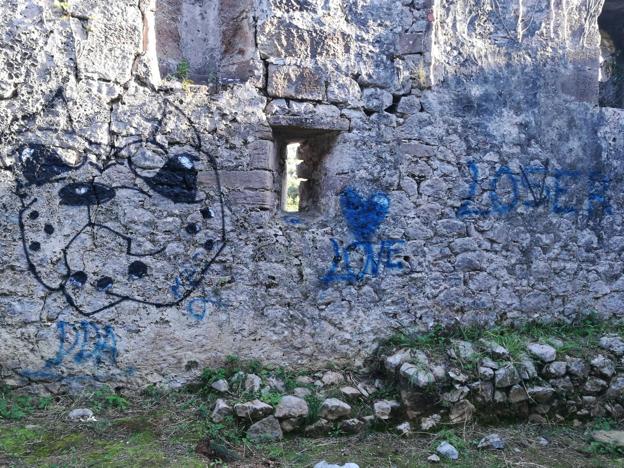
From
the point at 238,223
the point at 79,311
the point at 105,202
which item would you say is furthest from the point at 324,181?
the point at 79,311

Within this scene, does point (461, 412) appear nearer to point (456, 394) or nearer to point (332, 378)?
point (456, 394)

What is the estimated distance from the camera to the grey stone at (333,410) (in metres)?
3.48

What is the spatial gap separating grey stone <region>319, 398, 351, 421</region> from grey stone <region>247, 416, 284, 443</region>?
291mm

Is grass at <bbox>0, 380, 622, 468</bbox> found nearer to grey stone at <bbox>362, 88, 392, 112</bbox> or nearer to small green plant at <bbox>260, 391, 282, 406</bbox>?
small green plant at <bbox>260, 391, 282, 406</bbox>

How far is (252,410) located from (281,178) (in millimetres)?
1729

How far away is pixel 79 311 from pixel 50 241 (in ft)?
1.51

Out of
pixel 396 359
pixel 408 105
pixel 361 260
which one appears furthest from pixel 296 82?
pixel 396 359

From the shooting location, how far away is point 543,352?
389 cm

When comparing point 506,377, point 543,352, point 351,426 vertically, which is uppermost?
point 543,352

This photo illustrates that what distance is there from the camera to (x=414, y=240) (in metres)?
4.10

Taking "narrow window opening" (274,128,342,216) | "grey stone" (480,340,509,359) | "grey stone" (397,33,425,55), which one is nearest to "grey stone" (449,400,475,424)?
"grey stone" (480,340,509,359)

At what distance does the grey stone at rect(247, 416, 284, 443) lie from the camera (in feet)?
10.8

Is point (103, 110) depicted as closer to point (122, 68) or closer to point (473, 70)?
point (122, 68)

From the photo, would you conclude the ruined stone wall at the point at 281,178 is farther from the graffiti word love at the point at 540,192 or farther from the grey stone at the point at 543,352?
the grey stone at the point at 543,352
